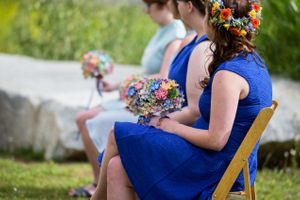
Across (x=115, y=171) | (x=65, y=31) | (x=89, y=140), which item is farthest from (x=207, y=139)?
(x=65, y=31)

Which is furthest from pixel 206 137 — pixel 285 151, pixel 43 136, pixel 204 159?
pixel 43 136

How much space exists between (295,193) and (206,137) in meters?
2.39

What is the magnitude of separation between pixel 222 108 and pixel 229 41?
437mm

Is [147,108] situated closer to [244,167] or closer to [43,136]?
[244,167]

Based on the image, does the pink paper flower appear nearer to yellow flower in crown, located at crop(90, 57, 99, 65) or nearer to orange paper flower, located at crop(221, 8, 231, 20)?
orange paper flower, located at crop(221, 8, 231, 20)

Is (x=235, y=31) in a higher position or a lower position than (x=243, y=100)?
higher

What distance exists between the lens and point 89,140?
5.73 metres

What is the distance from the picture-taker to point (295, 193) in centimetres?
588

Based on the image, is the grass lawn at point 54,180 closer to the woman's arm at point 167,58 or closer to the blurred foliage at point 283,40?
the woman's arm at point 167,58

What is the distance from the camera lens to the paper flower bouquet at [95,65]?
613 centimetres

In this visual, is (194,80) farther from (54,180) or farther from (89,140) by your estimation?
(54,180)

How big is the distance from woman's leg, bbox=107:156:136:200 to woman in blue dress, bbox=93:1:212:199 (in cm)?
15

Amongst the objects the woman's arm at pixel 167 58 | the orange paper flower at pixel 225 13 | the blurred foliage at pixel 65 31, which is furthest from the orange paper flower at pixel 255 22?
the blurred foliage at pixel 65 31

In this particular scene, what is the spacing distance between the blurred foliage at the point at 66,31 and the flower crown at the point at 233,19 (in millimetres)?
7026
